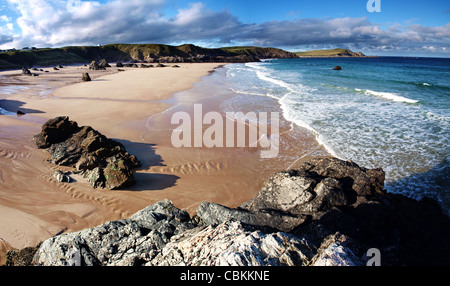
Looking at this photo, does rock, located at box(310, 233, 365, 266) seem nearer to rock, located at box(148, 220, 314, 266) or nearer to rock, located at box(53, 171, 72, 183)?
rock, located at box(148, 220, 314, 266)

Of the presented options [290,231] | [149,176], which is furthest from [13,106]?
[290,231]

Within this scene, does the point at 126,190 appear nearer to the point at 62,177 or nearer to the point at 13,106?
the point at 62,177

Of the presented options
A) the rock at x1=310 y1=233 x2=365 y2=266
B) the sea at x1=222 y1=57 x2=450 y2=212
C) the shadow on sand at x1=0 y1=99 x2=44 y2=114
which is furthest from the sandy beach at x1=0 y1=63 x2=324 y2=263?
the rock at x1=310 y1=233 x2=365 y2=266

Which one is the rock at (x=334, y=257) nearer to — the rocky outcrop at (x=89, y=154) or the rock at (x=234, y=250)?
the rock at (x=234, y=250)

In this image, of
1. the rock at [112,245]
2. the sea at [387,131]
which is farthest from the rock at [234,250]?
the sea at [387,131]

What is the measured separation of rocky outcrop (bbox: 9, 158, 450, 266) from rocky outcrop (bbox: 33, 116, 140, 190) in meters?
3.45

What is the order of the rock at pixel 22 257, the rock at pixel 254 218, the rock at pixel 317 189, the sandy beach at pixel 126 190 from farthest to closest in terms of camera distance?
the sandy beach at pixel 126 190 → the rock at pixel 317 189 → the rock at pixel 254 218 → the rock at pixel 22 257

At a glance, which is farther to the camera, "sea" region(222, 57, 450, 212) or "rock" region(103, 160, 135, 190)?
"sea" region(222, 57, 450, 212)

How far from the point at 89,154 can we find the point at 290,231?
8.32 m

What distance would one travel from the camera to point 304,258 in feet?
9.77

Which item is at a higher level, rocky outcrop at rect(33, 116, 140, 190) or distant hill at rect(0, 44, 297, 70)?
distant hill at rect(0, 44, 297, 70)

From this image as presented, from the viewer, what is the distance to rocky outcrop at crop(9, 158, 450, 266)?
9.87 ft

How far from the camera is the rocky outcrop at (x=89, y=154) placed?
781cm

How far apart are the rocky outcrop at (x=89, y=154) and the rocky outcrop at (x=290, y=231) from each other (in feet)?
11.3
